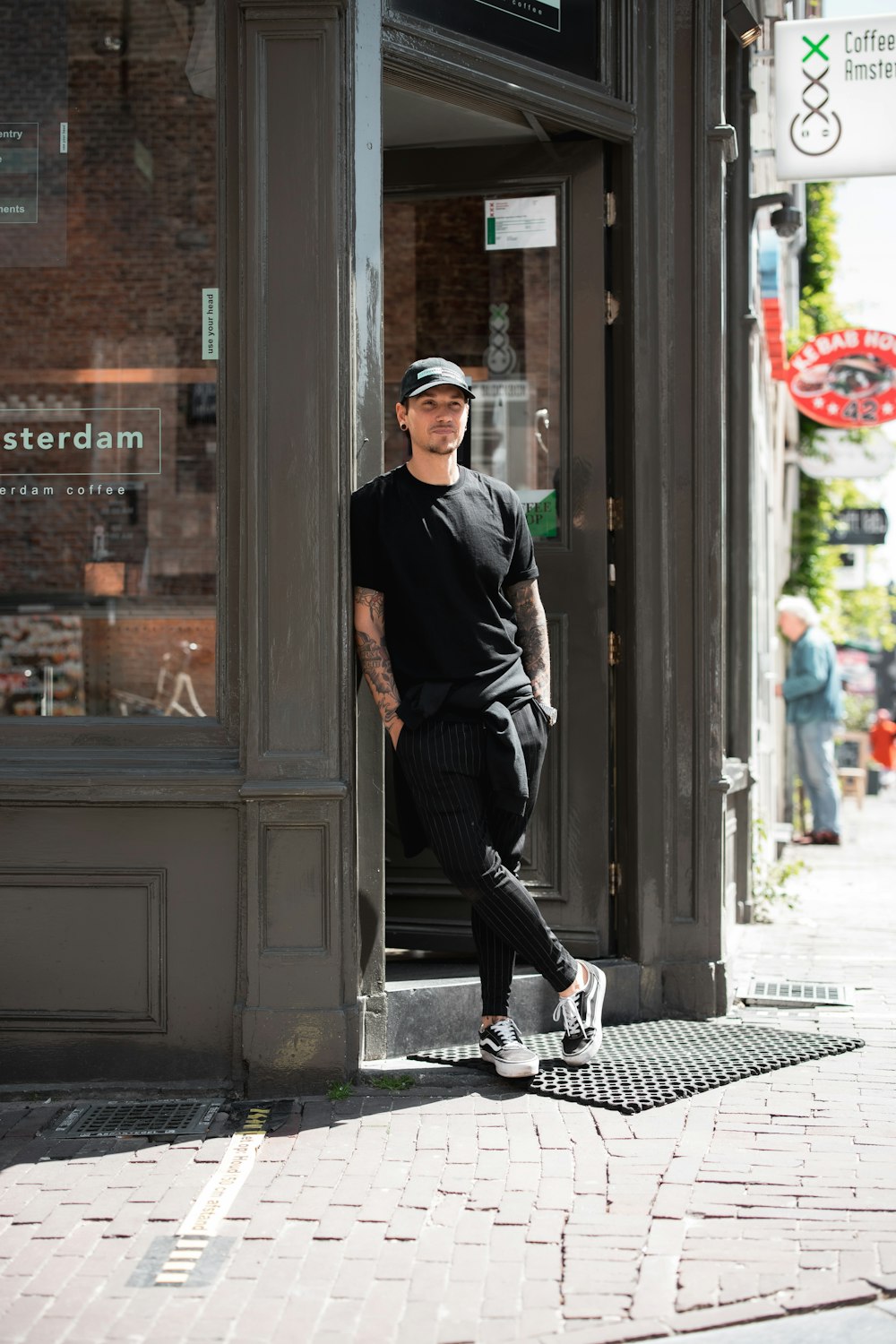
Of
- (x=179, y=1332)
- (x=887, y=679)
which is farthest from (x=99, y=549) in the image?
(x=887, y=679)

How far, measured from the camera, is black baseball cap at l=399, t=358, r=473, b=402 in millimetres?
4621

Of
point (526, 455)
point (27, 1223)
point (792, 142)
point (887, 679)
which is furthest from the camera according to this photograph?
point (887, 679)

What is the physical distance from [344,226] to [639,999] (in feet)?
9.51

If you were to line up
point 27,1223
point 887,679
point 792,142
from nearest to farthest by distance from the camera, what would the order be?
point 27,1223 → point 792,142 → point 887,679

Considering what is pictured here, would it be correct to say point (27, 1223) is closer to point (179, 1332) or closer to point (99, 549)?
point (179, 1332)

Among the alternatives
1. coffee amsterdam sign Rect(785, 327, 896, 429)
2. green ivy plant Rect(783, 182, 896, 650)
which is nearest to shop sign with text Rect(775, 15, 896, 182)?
coffee amsterdam sign Rect(785, 327, 896, 429)

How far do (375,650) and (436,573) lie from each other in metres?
0.32

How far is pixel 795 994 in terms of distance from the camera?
19.7ft

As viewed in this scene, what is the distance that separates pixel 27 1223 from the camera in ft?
12.0

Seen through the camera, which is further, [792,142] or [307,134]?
[792,142]

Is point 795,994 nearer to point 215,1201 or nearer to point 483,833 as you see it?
point 483,833

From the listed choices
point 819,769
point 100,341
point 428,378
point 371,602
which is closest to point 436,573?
point 371,602

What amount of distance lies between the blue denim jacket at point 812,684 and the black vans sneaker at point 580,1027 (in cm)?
735

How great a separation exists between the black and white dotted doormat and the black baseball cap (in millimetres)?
2141
